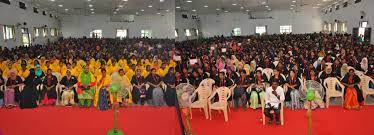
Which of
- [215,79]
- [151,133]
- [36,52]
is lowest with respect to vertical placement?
[151,133]

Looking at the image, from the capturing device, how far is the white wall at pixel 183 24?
3.79 meters

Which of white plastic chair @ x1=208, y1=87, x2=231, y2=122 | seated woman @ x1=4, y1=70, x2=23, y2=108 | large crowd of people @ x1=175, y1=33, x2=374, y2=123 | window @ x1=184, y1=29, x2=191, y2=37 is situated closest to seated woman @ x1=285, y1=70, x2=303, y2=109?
large crowd of people @ x1=175, y1=33, x2=374, y2=123

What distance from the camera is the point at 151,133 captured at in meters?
4.24

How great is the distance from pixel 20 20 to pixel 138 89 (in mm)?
1834

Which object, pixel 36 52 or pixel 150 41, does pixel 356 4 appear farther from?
pixel 36 52

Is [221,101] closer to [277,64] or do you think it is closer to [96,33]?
[277,64]

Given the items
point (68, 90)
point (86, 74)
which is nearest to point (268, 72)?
point (86, 74)

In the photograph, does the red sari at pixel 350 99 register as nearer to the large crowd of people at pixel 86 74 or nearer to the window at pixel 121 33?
the large crowd of people at pixel 86 74

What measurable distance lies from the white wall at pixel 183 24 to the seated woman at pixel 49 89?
267 centimetres

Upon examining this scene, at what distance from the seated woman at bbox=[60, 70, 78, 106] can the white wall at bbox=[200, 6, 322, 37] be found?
260 centimetres

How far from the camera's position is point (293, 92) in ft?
15.3

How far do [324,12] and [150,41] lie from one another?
198cm

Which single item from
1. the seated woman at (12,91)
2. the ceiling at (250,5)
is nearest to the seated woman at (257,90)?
the ceiling at (250,5)

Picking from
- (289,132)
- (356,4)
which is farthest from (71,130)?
(356,4)
